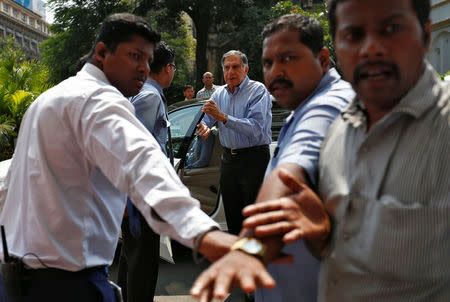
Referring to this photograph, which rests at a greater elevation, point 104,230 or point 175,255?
point 104,230

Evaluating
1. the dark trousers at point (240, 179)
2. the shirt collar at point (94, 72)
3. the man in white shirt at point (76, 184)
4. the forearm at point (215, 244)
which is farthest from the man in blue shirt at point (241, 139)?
the forearm at point (215, 244)

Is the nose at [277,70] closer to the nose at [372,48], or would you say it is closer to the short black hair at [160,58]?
the nose at [372,48]

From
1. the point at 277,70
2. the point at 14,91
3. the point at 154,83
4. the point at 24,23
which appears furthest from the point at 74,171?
the point at 24,23

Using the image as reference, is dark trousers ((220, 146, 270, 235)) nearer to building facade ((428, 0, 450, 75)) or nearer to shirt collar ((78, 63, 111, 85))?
shirt collar ((78, 63, 111, 85))

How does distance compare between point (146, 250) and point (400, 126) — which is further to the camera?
point (146, 250)

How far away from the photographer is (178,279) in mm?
4414

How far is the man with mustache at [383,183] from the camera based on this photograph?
1.00m

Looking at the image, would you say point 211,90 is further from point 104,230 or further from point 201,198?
point 104,230

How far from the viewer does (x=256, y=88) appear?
14.4 ft

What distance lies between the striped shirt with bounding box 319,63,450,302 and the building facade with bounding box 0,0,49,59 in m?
76.6

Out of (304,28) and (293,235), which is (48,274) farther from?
(304,28)

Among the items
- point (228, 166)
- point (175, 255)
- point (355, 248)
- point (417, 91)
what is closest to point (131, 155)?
point (355, 248)

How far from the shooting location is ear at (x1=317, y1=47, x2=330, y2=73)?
69.0 inches

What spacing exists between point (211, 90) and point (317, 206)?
755 centimetres
